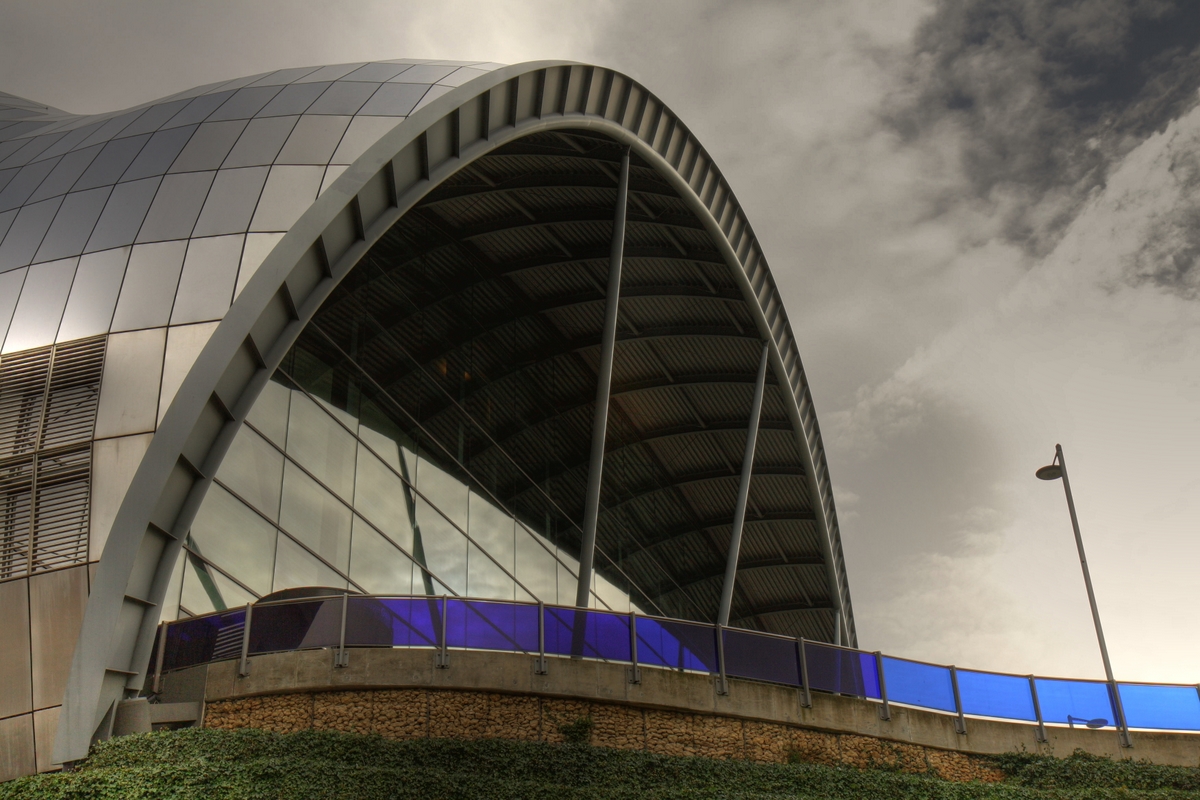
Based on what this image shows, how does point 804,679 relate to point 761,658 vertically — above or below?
below

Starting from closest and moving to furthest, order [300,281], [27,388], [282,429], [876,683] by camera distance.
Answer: [27,388], [300,281], [876,683], [282,429]

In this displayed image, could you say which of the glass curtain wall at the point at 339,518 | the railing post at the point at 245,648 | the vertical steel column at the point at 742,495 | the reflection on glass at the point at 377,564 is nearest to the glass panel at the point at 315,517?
the glass curtain wall at the point at 339,518

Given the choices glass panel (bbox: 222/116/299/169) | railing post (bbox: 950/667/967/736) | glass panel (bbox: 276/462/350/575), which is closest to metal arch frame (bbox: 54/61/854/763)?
glass panel (bbox: 222/116/299/169)

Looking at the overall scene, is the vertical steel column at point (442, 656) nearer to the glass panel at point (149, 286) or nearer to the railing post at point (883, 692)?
the glass panel at point (149, 286)

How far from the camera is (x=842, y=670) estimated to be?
67.4 feet

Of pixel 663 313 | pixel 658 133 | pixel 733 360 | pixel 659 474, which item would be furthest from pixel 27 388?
pixel 659 474

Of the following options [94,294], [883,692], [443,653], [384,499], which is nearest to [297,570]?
[384,499]

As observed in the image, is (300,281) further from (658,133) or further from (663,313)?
(663,313)

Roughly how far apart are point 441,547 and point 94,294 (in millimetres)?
12510

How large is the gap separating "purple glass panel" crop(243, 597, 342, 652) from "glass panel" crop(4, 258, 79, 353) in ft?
18.2

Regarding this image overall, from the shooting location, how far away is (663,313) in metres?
34.7

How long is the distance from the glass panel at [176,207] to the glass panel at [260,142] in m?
0.62

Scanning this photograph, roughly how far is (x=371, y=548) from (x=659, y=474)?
16857 mm

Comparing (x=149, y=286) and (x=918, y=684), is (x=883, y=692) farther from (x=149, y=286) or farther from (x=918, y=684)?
(x=149, y=286)
